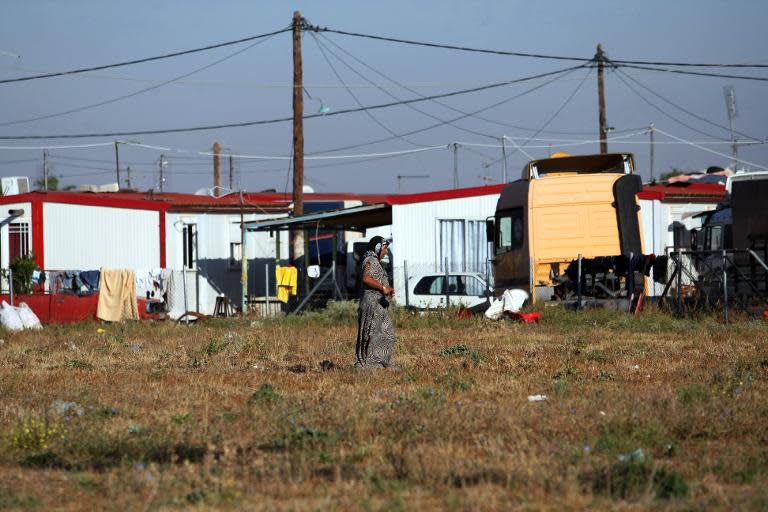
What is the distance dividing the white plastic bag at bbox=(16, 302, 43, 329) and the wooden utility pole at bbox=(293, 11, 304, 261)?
8.53 metres

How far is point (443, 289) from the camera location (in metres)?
27.4

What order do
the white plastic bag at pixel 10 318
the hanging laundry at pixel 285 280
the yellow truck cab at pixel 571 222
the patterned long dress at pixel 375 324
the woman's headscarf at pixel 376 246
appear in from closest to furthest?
the patterned long dress at pixel 375 324 < the woman's headscarf at pixel 376 246 < the yellow truck cab at pixel 571 222 < the white plastic bag at pixel 10 318 < the hanging laundry at pixel 285 280

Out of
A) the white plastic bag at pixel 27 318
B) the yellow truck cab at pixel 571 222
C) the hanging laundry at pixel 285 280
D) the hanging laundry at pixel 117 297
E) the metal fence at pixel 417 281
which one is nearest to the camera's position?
the yellow truck cab at pixel 571 222

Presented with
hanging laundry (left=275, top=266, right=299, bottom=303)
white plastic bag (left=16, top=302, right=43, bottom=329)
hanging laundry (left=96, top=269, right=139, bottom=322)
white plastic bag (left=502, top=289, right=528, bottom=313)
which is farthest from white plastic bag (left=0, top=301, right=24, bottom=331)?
white plastic bag (left=502, top=289, right=528, bottom=313)

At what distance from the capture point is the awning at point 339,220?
2870 cm

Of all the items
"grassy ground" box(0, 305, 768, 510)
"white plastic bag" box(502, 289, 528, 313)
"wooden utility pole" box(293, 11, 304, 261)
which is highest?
"wooden utility pole" box(293, 11, 304, 261)

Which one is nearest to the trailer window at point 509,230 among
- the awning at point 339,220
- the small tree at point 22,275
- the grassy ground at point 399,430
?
the awning at point 339,220

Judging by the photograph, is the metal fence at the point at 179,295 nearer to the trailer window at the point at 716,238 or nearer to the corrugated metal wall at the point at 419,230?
the corrugated metal wall at the point at 419,230

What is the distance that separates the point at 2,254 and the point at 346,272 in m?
10.1

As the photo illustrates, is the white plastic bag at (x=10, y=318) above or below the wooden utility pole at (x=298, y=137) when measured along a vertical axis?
below

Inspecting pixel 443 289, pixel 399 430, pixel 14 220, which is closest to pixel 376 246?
pixel 399 430

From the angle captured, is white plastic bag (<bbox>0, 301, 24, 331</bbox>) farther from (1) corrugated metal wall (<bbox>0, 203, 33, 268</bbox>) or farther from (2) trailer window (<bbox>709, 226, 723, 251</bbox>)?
(2) trailer window (<bbox>709, 226, 723, 251</bbox>)

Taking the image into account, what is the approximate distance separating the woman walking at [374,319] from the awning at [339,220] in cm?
1597

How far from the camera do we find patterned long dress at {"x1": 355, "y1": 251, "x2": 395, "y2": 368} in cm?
1241
